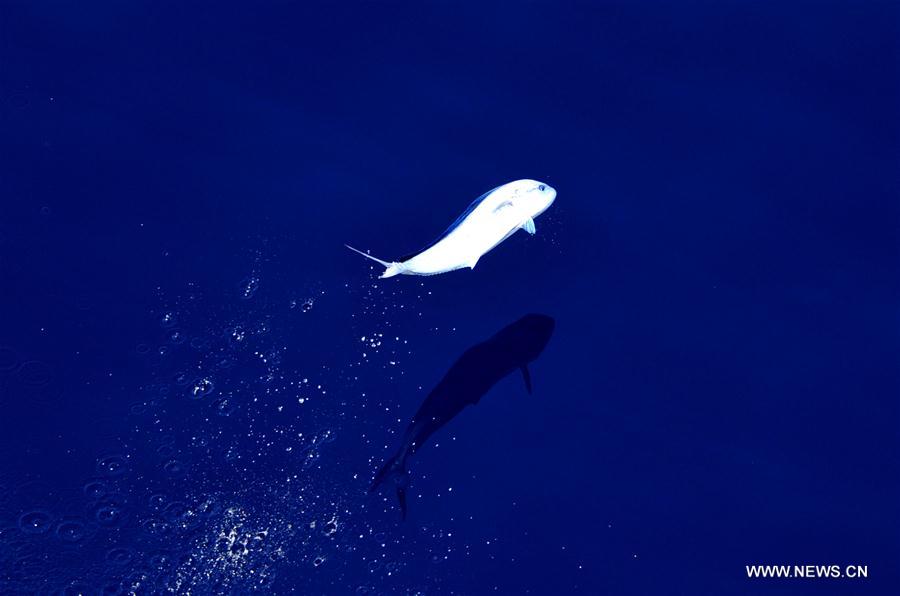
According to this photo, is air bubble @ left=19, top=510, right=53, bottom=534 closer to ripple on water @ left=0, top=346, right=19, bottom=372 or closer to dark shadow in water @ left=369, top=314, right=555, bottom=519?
ripple on water @ left=0, top=346, right=19, bottom=372

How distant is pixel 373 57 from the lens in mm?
16609

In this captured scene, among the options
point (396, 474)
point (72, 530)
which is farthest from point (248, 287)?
point (72, 530)

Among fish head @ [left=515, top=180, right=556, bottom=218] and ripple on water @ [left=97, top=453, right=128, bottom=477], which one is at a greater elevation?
fish head @ [left=515, top=180, right=556, bottom=218]

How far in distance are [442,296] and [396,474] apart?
10.5 feet

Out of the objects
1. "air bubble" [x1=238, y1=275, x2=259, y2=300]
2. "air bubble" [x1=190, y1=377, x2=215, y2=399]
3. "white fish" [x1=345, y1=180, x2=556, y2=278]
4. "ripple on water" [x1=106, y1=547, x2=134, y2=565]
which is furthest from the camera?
"air bubble" [x1=238, y1=275, x2=259, y2=300]

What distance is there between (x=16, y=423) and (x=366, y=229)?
6556mm

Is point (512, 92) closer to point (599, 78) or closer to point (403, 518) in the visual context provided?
point (599, 78)

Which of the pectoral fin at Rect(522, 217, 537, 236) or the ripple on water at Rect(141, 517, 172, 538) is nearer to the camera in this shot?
the ripple on water at Rect(141, 517, 172, 538)

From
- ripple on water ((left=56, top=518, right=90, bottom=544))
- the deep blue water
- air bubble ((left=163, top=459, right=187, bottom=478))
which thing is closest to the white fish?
the deep blue water

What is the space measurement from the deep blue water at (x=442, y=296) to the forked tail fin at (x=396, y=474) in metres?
0.23

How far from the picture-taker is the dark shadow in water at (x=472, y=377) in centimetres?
1395

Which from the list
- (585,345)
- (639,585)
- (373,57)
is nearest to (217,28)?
(373,57)

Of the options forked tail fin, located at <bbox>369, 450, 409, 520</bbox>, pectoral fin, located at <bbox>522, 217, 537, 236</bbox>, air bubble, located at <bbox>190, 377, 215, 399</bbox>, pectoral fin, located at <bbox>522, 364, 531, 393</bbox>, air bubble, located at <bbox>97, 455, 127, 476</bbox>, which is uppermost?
pectoral fin, located at <bbox>522, 217, 537, 236</bbox>

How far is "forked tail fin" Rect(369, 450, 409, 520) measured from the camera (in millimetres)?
13750
